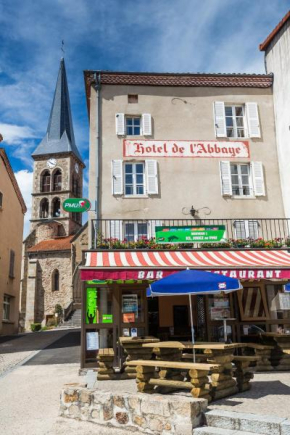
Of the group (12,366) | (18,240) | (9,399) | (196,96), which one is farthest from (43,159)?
(9,399)

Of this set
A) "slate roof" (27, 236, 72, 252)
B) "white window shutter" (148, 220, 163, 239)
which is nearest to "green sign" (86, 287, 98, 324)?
"white window shutter" (148, 220, 163, 239)

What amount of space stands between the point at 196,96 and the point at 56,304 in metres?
35.5

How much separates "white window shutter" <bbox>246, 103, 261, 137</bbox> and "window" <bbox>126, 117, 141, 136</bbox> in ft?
13.5

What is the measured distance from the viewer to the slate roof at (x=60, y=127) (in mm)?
61500

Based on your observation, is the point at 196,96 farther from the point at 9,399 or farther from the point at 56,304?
the point at 56,304

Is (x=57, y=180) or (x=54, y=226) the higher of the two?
(x=57, y=180)

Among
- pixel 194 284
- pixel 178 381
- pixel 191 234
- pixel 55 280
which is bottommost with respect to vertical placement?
pixel 178 381

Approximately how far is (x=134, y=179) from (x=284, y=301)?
6.57 m

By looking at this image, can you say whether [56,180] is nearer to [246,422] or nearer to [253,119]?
[253,119]

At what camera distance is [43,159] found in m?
61.7

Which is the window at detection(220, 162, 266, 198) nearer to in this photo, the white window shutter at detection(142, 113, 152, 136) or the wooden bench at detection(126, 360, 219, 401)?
the white window shutter at detection(142, 113, 152, 136)

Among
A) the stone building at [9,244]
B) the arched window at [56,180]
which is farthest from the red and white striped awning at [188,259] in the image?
the arched window at [56,180]

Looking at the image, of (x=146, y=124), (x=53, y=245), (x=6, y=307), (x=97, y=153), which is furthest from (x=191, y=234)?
(x=53, y=245)

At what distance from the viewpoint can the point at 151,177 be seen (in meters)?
14.9
